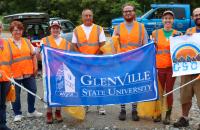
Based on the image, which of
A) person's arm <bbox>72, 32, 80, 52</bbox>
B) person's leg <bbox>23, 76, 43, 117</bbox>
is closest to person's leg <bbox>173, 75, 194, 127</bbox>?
person's arm <bbox>72, 32, 80, 52</bbox>

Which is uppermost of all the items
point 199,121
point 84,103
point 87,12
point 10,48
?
point 87,12

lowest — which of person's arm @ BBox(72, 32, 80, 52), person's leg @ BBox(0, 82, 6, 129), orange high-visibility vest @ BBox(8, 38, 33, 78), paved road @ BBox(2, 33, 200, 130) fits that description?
paved road @ BBox(2, 33, 200, 130)

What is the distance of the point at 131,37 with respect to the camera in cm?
739

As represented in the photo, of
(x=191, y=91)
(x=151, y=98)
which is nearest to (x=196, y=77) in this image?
(x=191, y=91)

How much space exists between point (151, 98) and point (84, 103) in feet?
3.75

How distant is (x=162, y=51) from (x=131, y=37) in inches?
24.3

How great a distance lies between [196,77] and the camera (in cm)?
703

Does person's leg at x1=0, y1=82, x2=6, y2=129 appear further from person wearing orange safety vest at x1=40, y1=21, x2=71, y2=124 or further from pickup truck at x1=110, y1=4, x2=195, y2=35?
pickup truck at x1=110, y1=4, x2=195, y2=35

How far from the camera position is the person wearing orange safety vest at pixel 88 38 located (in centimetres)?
765

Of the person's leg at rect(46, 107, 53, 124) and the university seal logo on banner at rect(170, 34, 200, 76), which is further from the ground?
the university seal logo on banner at rect(170, 34, 200, 76)

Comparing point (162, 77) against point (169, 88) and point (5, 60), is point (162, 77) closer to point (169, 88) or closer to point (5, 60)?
point (169, 88)

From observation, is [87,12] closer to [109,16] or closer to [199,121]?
[199,121]

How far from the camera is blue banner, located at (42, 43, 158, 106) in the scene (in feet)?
23.0

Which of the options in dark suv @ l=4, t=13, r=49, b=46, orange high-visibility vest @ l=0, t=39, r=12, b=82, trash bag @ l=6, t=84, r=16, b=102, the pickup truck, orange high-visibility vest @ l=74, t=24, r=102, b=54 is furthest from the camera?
the pickup truck
